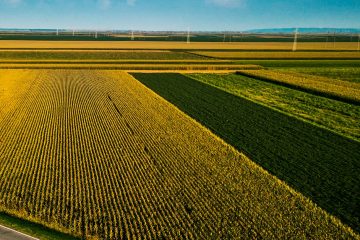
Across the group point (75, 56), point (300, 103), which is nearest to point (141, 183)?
point (300, 103)

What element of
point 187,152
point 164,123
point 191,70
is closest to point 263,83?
point 191,70

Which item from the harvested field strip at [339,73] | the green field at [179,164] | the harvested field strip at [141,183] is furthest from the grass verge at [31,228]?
the harvested field strip at [339,73]

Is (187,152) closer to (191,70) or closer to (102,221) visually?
(102,221)

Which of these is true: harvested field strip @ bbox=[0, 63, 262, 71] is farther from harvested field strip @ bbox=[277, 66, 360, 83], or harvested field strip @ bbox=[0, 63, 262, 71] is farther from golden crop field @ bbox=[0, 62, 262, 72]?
harvested field strip @ bbox=[277, 66, 360, 83]

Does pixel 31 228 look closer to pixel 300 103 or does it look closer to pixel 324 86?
pixel 300 103

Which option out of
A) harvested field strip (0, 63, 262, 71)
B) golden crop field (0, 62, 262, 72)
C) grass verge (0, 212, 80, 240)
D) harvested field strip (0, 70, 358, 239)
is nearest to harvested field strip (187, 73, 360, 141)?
harvested field strip (0, 70, 358, 239)
